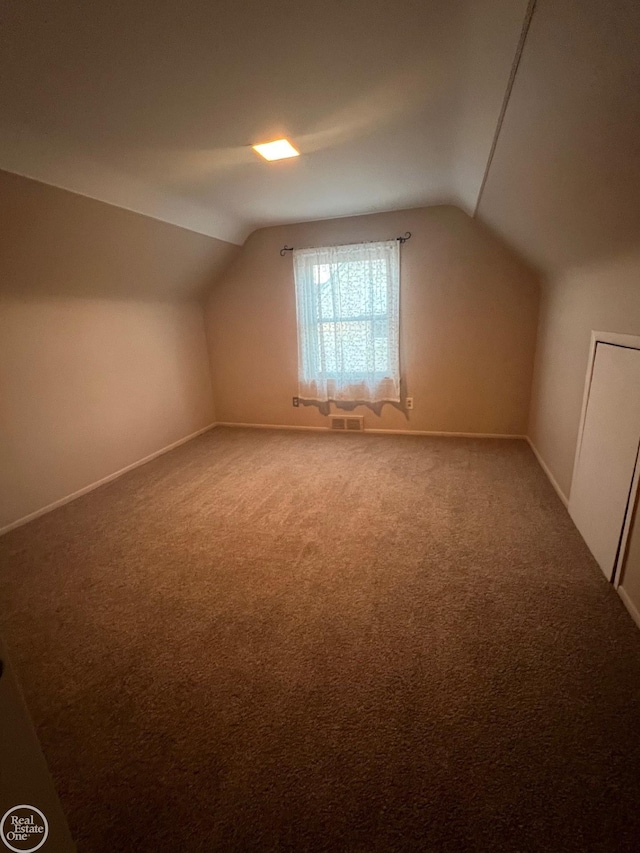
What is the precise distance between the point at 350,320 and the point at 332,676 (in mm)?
3162

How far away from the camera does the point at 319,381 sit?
4.11 m

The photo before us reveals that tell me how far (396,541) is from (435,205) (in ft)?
9.99

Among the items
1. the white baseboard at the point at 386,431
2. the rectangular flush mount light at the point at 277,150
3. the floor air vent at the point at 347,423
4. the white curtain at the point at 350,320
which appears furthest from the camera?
the floor air vent at the point at 347,423

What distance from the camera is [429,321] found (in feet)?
12.2

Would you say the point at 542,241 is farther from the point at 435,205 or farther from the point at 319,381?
the point at 319,381

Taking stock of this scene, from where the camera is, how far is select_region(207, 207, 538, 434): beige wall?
137 inches

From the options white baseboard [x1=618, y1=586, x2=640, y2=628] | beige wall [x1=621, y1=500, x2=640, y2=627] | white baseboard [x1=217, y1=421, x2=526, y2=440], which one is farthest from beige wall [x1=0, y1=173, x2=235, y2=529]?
white baseboard [x1=618, y1=586, x2=640, y2=628]

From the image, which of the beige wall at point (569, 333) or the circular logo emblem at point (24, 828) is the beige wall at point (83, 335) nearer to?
the circular logo emblem at point (24, 828)

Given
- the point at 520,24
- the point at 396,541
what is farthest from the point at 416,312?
the point at 520,24

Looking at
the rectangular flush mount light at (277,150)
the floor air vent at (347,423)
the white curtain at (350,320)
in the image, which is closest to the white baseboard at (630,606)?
the white curtain at (350,320)

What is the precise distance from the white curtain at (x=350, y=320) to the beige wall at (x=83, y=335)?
1.05 metres

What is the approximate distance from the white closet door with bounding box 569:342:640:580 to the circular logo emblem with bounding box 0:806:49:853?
2155mm

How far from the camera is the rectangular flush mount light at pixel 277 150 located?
2108 millimetres

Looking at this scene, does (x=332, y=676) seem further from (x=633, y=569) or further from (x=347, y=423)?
(x=347, y=423)
